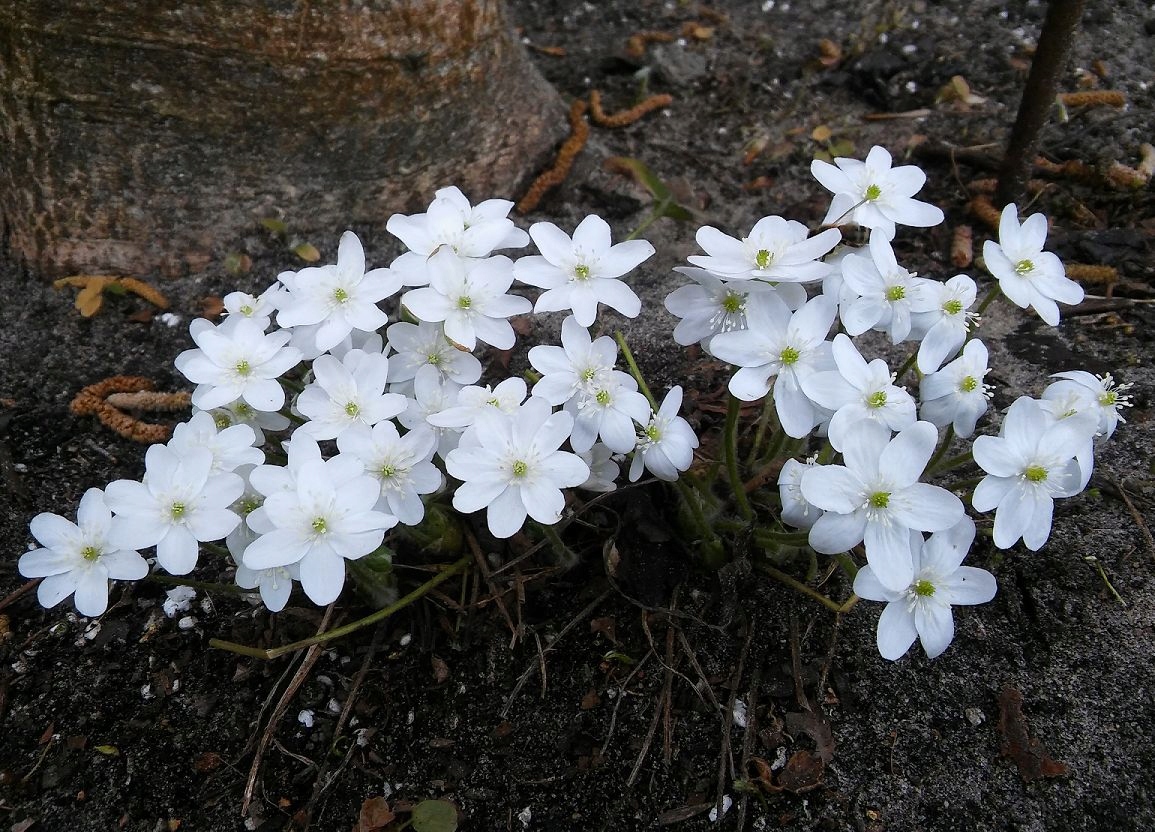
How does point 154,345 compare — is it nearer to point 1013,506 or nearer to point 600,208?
point 600,208

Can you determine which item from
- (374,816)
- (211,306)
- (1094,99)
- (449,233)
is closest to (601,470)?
(449,233)

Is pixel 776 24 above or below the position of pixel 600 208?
above

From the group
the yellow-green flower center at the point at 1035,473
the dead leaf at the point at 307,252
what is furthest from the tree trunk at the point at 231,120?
the yellow-green flower center at the point at 1035,473

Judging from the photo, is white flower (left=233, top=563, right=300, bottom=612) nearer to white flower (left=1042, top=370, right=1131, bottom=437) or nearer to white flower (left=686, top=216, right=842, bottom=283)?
white flower (left=686, top=216, right=842, bottom=283)

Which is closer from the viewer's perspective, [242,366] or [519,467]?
[519,467]

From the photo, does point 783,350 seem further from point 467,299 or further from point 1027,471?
point 467,299

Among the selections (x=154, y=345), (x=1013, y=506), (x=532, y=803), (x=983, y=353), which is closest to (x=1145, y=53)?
(x=983, y=353)

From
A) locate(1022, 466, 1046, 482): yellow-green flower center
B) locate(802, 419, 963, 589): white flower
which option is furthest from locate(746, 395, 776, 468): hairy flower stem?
locate(1022, 466, 1046, 482): yellow-green flower center
